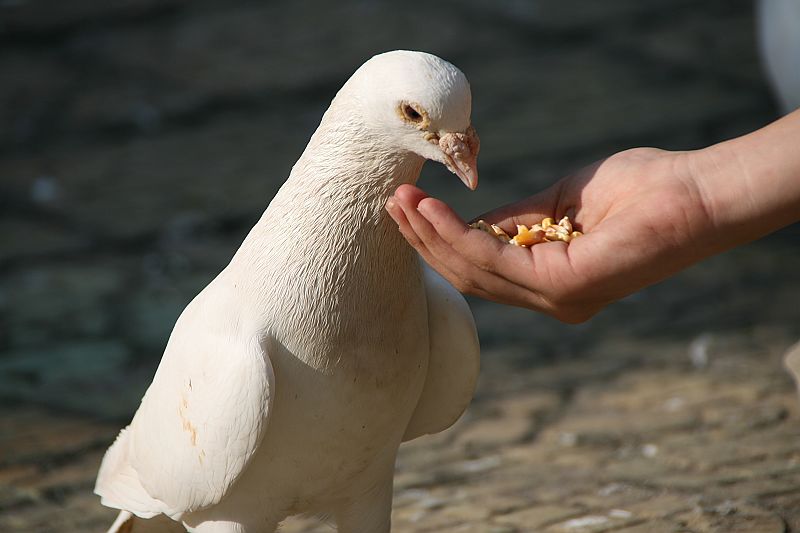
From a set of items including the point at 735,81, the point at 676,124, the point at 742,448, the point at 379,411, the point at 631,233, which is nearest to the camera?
the point at 631,233

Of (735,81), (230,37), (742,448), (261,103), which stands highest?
(230,37)

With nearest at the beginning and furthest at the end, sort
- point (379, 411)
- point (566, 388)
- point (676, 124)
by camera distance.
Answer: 1. point (379, 411)
2. point (566, 388)
3. point (676, 124)

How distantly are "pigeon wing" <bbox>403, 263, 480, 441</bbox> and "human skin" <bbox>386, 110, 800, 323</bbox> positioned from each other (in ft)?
0.64

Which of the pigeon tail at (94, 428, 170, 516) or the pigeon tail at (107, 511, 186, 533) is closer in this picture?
the pigeon tail at (94, 428, 170, 516)

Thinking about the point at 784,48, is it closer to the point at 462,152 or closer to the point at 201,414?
the point at 462,152

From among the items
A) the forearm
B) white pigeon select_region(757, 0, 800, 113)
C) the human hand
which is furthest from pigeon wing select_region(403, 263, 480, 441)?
white pigeon select_region(757, 0, 800, 113)

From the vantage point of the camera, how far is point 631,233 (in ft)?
7.17

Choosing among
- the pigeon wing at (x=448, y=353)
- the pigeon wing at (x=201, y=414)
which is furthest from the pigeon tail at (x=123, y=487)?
the pigeon wing at (x=448, y=353)

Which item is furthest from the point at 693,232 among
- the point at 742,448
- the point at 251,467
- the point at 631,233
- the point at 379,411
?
the point at 742,448

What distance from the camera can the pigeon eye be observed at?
203 centimetres

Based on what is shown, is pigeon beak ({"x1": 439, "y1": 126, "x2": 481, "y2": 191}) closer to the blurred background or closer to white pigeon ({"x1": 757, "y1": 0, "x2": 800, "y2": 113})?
the blurred background

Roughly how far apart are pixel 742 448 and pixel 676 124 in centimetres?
312

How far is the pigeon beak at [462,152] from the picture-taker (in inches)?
80.6

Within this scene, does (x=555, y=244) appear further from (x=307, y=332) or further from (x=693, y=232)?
(x=307, y=332)
